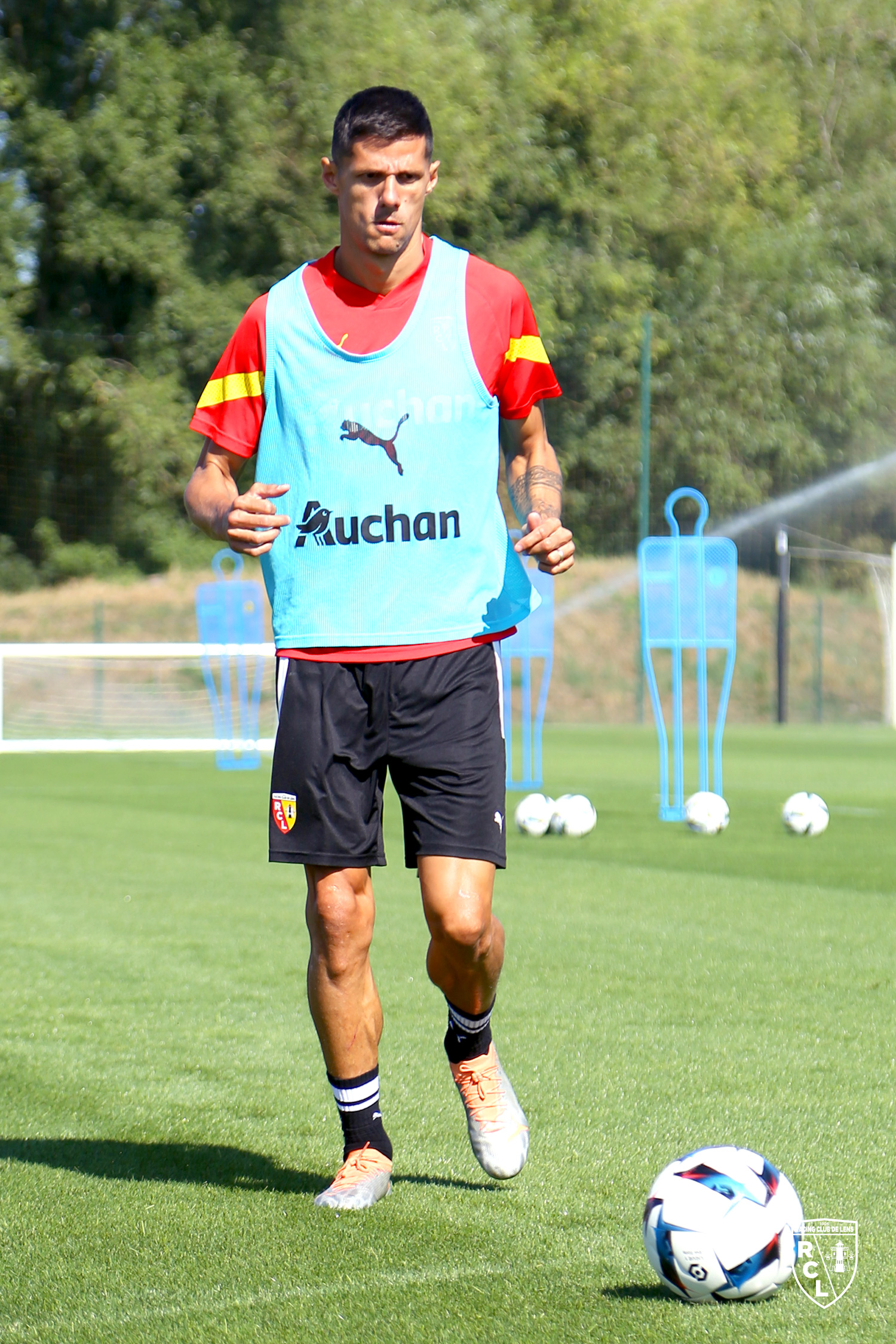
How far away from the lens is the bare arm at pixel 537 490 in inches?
131

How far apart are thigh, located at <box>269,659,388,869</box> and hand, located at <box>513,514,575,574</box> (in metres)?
0.41

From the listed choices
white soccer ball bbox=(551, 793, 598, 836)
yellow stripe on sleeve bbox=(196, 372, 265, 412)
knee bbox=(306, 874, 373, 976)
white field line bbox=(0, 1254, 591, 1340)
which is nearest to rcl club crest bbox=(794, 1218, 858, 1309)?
white field line bbox=(0, 1254, 591, 1340)

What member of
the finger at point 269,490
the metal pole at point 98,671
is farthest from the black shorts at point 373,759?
the metal pole at point 98,671

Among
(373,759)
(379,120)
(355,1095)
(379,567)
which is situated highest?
(379,120)

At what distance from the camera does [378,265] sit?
132 inches

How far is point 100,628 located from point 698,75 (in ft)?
62.0

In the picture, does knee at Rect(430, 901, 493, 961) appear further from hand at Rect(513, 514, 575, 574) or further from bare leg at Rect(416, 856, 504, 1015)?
hand at Rect(513, 514, 575, 574)

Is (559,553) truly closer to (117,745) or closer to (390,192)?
(390,192)

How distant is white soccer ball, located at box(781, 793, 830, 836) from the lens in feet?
33.9

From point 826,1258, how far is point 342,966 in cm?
109

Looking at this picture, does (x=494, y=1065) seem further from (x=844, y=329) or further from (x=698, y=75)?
(x=698, y=75)

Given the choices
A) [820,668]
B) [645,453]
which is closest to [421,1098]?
[645,453]

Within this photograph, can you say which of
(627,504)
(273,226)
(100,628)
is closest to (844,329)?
(627,504)

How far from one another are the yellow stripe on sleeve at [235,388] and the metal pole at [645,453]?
70.5ft
